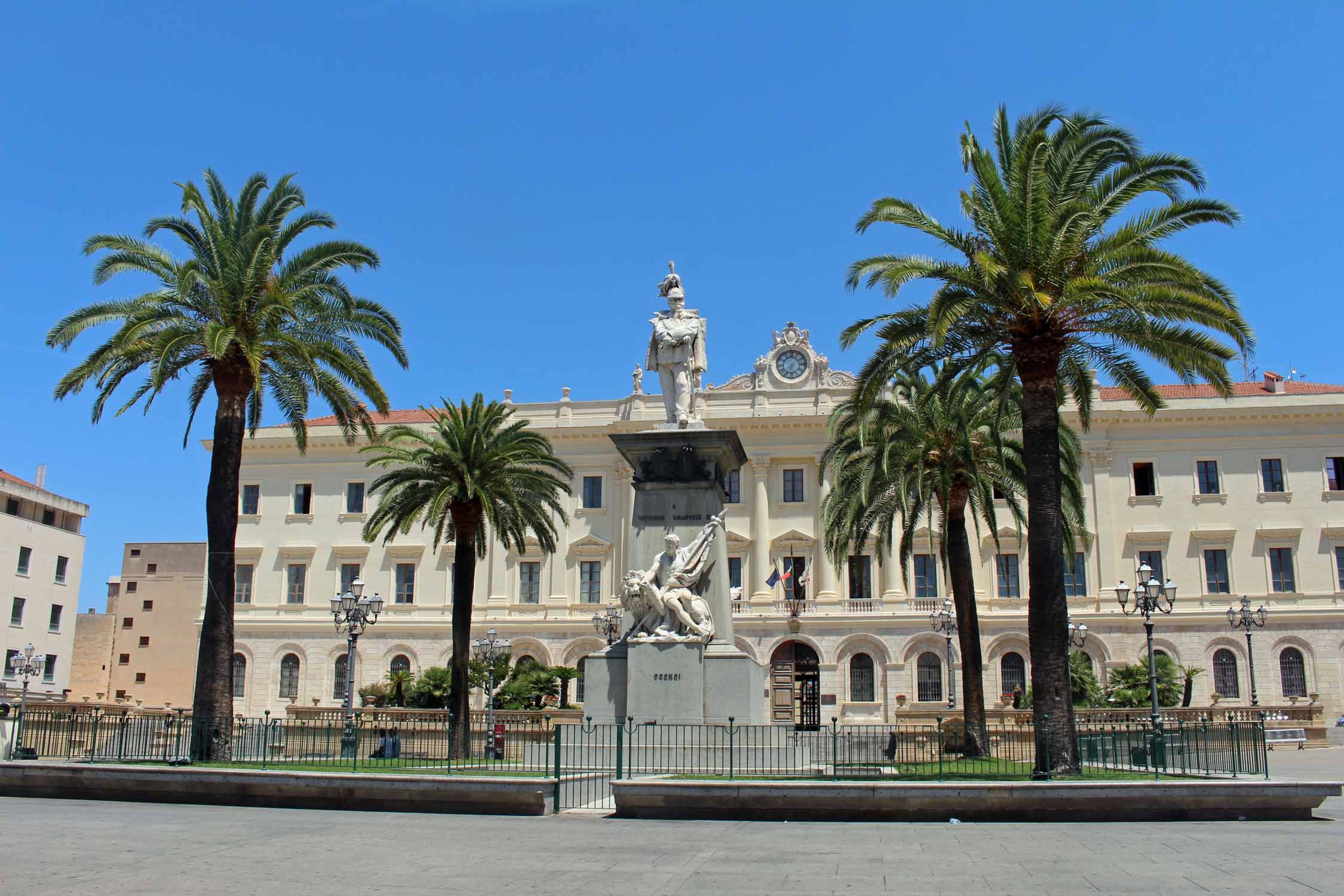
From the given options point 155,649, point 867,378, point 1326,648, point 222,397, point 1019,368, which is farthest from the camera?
point 155,649

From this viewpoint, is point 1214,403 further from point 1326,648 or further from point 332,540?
point 332,540

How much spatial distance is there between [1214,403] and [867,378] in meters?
36.8

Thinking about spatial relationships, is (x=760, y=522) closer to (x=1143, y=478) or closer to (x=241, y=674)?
(x=1143, y=478)

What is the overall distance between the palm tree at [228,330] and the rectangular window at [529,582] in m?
32.0

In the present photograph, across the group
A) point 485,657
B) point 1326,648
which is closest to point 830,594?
point 485,657

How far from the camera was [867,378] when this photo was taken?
70.3 feet

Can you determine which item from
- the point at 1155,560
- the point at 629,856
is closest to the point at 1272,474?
the point at 1155,560

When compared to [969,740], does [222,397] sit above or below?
above

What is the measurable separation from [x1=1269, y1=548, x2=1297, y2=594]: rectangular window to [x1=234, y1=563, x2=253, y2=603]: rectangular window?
4542 centimetres

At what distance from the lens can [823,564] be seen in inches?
2115

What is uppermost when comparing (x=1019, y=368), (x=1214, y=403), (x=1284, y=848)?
(x=1214, y=403)

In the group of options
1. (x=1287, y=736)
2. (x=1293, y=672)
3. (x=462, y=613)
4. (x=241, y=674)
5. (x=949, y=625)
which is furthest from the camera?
(x=241, y=674)

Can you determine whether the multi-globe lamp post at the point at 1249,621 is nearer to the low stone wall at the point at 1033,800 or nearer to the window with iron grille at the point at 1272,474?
the window with iron grille at the point at 1272,474

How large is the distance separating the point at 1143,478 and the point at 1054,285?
122 feet
